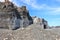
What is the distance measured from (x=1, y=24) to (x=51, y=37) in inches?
298

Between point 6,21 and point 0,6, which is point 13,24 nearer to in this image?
point 6,21

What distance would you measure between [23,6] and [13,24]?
472 centimetres

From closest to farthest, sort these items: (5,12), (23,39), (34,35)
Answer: (23,39) → (34,35) → (5,12)

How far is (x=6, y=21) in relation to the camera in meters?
19.0

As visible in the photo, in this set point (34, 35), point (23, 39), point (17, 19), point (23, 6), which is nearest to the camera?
point (23, 39)

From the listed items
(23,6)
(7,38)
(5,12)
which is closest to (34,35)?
(7,38)

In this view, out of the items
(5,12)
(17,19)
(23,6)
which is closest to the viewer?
(5,12)

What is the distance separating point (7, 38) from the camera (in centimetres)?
1275

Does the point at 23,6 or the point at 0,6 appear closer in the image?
the point at 0,6

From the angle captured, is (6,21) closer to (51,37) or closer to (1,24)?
(1,24)

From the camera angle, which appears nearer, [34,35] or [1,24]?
[34,35]

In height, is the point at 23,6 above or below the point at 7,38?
above

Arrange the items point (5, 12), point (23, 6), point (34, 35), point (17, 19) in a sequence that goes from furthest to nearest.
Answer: point (23, 6) < point (17, 19) < point (5, 12) < point (34, 35)

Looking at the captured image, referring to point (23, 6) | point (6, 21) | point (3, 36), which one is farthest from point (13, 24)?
point (3, 36)
